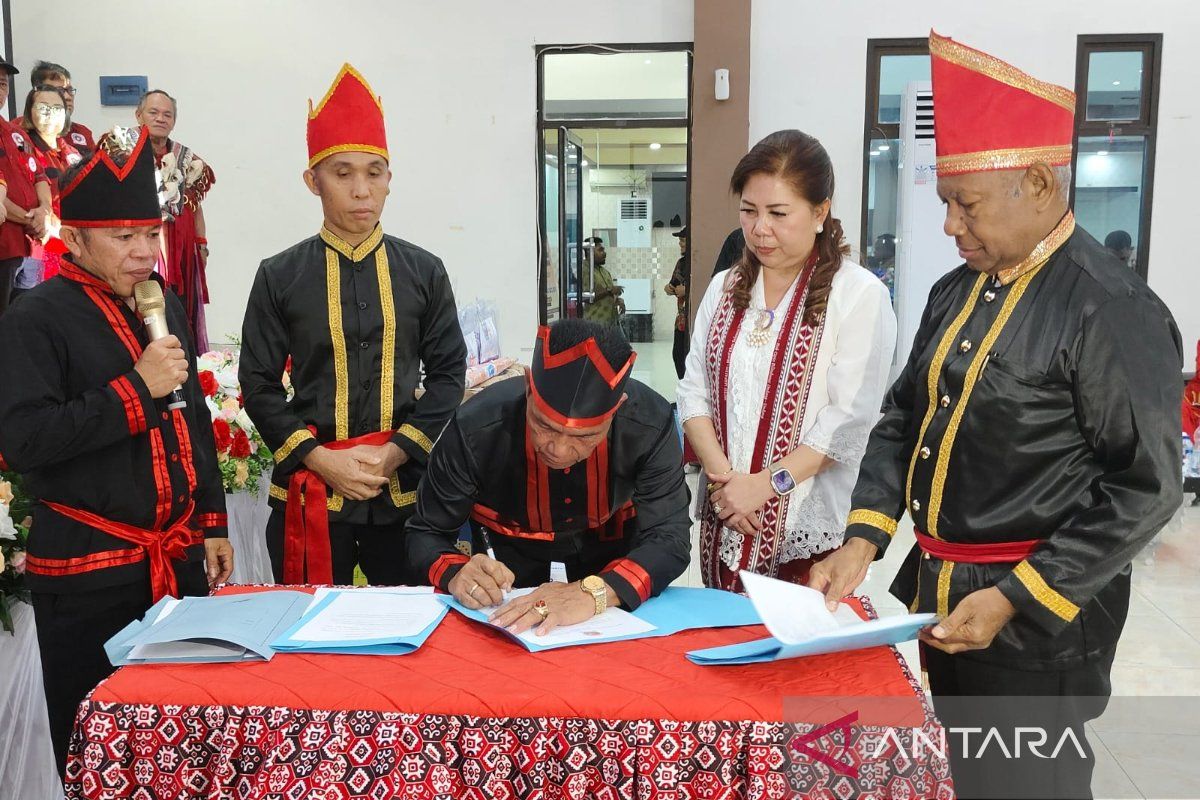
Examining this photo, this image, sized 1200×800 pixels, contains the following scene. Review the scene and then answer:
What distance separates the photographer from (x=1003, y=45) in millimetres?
5922

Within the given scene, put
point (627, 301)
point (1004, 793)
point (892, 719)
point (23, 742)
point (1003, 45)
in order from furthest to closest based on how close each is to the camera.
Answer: point (627, 301), point (1003, 45), point (23, 742), point (1004, 793), point (892, 719)

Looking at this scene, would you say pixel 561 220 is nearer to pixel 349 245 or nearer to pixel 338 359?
pixel 349 245

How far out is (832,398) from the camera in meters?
2.15

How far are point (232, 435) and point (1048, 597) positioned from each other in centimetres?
249

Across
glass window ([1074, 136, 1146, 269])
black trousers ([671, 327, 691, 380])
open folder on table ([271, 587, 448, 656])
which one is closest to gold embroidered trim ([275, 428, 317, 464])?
open folder on table ([271, 587, 448, 656])

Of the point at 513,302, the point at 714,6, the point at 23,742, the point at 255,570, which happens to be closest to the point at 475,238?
the point at 513,302

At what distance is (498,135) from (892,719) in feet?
18.3

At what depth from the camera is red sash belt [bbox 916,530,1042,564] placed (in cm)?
146

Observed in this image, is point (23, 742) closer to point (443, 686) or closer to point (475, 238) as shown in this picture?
point (443, 686)

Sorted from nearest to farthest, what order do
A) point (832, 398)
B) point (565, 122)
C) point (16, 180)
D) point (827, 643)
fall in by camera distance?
point (827, 643) < point (832, 398) < point (16, 180) < point (565, 122)

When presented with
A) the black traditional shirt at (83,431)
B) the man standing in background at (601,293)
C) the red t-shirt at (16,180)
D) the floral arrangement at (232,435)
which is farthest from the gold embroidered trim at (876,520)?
Answer: the man standing in background at (601,293)

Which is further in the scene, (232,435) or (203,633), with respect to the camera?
(232,435)

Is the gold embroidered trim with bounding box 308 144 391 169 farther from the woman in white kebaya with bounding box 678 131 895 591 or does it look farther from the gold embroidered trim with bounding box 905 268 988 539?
the gold embroidered trim with bounding box 905 268 988 539

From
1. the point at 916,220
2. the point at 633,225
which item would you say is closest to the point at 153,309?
the point at 916,220
